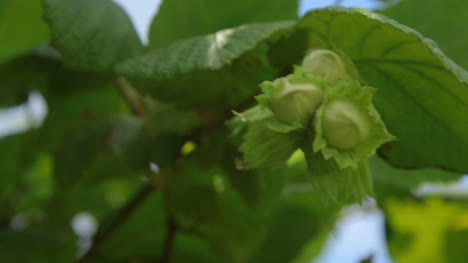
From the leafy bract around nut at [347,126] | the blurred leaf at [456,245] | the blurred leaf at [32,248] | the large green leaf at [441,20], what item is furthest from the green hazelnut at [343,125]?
the blurred leaf at [32,248]

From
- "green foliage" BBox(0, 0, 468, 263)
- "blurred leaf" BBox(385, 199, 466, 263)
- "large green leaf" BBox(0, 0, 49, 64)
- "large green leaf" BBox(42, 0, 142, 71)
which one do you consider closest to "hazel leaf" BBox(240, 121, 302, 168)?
"green foliage" BBox(0, 0, 468, 263)

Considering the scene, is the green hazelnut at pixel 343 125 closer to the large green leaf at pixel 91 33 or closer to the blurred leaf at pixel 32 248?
the large green leaf at pixel 91 33

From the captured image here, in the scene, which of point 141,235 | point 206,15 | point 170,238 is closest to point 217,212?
point 170,238

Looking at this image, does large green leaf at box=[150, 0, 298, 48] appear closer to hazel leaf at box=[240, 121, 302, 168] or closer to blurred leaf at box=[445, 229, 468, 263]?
hazel leaf at box=[240, 121, 302, 168]

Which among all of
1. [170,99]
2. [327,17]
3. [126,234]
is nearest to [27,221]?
[126,234]

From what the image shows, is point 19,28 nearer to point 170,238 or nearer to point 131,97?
point 131,97

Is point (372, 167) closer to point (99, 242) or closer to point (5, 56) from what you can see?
point (99, 242)
